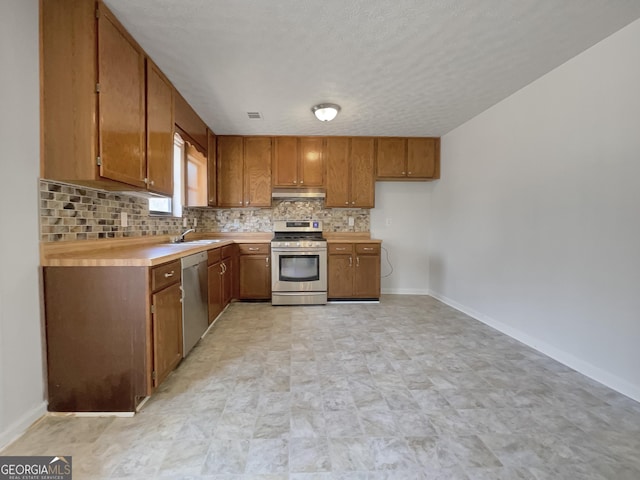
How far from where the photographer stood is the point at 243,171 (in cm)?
414

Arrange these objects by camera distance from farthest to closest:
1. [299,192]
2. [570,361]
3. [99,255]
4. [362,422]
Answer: [299,192], [570,361], [99,255], [362,422]

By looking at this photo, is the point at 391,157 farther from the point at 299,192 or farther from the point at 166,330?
the point at 166,330

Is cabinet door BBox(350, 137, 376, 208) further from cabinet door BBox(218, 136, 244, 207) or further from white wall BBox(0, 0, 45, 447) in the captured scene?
white wall BBox(0, 0, 45, 447)

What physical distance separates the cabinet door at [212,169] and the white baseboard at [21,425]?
267 centimetres

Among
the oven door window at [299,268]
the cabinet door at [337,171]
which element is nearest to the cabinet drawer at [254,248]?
the oven door window at [299,268]

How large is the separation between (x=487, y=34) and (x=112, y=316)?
115 inches

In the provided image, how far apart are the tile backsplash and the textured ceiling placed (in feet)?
3.75

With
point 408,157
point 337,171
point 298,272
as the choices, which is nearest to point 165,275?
point 298,272

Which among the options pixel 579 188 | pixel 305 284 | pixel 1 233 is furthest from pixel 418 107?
pixel 1 233

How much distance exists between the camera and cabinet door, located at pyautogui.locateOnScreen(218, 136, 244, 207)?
4113 mm

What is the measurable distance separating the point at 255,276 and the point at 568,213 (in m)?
3.39

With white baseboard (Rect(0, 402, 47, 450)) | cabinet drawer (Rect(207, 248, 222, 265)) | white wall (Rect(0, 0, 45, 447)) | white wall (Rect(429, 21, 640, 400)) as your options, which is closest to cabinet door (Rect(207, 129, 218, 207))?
cabinet drawer (Rect(207, 248, 222, 265))

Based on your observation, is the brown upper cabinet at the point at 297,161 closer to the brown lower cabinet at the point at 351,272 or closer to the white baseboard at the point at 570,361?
the brown lower cabinet at the point at 351,272

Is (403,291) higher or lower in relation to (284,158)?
lower
